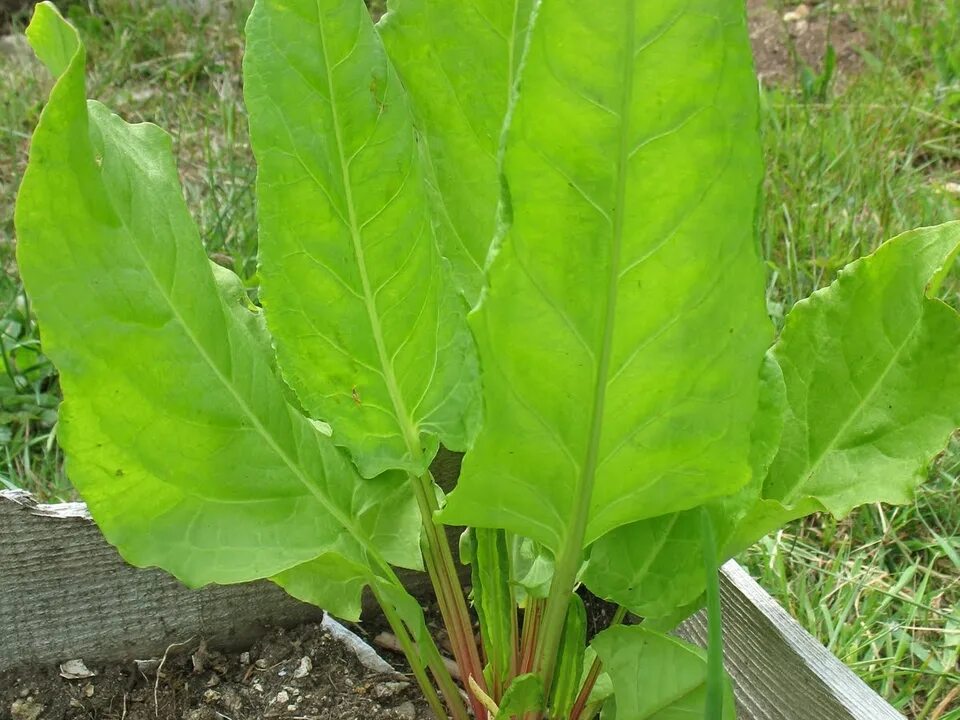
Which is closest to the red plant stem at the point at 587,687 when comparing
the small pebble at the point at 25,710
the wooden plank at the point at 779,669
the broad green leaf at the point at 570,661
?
the broad green leaf at the point at 570,661

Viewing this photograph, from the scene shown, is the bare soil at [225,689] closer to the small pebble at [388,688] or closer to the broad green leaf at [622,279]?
the small pebble at [388,688]

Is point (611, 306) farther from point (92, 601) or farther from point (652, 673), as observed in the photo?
point (92, 601)

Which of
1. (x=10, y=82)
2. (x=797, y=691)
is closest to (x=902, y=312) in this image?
(x=797, y=691)

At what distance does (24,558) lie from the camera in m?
0.96

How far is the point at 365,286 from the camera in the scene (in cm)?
74

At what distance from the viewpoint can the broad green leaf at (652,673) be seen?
2.31ft

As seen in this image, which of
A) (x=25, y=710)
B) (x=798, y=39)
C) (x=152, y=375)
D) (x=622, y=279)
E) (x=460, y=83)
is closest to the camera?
(x=622, y=279)

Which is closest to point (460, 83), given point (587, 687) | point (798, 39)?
point (587, 687)

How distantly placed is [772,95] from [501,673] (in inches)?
76.4

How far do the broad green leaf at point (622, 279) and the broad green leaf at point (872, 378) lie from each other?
0.17 m

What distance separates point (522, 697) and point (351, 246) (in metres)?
0.36

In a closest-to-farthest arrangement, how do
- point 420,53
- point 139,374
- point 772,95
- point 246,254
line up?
point 139,374 < point 420,53 < point 246,254 < point 772,95

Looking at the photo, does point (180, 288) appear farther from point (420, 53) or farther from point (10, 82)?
point (10, 82)

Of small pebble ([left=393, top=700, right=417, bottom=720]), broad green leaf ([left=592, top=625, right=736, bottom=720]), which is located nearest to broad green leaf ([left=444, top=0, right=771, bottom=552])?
broad green leaf ([left=592, top=625, right=736, bottom=720])
